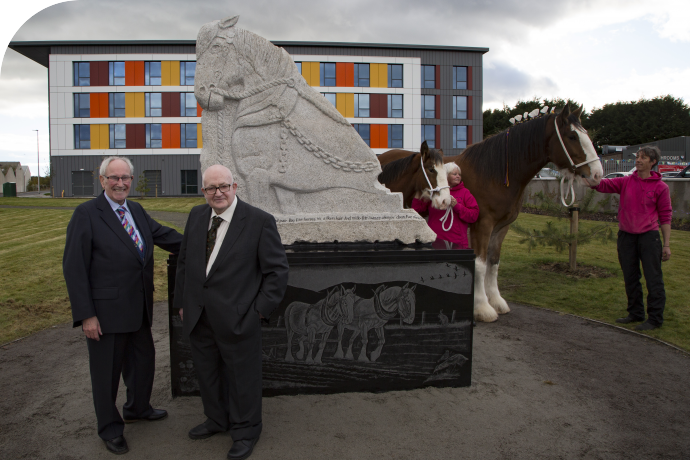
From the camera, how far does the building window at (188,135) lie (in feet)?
104

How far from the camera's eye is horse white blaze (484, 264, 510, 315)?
240 inches

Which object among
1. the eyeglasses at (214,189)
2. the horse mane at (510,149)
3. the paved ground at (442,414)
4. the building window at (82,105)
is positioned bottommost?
the paved ground at (442,414)

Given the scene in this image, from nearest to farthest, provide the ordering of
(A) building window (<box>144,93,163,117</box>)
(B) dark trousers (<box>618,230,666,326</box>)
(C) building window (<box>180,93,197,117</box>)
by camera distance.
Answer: (B) dark trousers (<box>618,230,666,326</box>) < (A) building window (<box>144,93,163,117</box>) < (C) building window (<box>180,93,197,117</box>)

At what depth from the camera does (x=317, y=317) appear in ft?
12.4

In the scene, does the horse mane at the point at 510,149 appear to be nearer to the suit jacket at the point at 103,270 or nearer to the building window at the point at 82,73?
the suit jacket at the point at 103,270

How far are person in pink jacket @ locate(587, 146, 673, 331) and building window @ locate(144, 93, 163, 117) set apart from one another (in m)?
30.8

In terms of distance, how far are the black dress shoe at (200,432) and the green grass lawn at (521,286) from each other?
3.28 m

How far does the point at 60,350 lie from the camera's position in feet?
15.6

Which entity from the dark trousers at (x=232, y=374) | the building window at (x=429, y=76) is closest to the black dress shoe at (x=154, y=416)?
the dark trousers at (x=232, y=374)

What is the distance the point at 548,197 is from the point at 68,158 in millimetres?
32248

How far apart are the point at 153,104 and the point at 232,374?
3208 centimetres

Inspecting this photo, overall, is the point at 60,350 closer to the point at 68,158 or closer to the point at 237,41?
the point at 237,41

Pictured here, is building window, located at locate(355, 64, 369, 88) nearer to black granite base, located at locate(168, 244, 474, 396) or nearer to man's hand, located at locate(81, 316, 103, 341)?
black granite base, located at locate(168, 244, 474, 396)

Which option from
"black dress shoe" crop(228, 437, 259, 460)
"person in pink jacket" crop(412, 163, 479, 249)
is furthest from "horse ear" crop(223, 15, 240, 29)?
"black dress shoe" crop(228, 437, 259, 460)
